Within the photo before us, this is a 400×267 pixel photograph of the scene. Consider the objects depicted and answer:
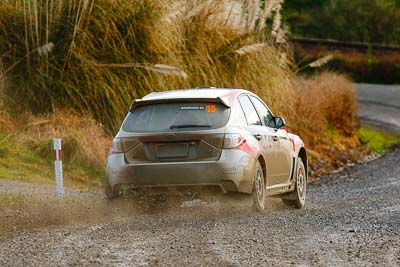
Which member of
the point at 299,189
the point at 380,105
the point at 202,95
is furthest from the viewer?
the point at 380,105

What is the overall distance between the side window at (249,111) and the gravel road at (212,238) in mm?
1025

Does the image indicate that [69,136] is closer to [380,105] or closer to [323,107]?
[323,107]

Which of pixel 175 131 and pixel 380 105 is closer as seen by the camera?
pixel 175 131

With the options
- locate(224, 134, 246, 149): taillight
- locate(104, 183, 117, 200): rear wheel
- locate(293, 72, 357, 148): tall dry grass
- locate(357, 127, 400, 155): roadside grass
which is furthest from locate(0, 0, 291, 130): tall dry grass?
locate(357, 127, 400, 155): roadside grass

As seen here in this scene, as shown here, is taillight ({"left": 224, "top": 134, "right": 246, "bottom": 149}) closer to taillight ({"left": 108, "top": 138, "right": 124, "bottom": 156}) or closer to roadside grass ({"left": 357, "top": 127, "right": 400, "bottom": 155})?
taillight ({"left": 108, "top": 138, "right": 124, "bottom": 156})

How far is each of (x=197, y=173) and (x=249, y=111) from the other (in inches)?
59.1

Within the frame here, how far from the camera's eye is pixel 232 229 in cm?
1120

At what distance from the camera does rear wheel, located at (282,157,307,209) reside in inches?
593

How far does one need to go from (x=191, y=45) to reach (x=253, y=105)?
743 cm

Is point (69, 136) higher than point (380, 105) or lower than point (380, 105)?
higher

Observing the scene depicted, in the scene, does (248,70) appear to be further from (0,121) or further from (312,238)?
(312,238)

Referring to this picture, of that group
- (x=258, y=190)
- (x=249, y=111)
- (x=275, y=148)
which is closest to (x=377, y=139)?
(x=275, y=148)

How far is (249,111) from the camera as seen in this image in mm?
13609

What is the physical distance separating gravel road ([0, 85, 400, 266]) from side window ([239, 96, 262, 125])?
3.36 ft
